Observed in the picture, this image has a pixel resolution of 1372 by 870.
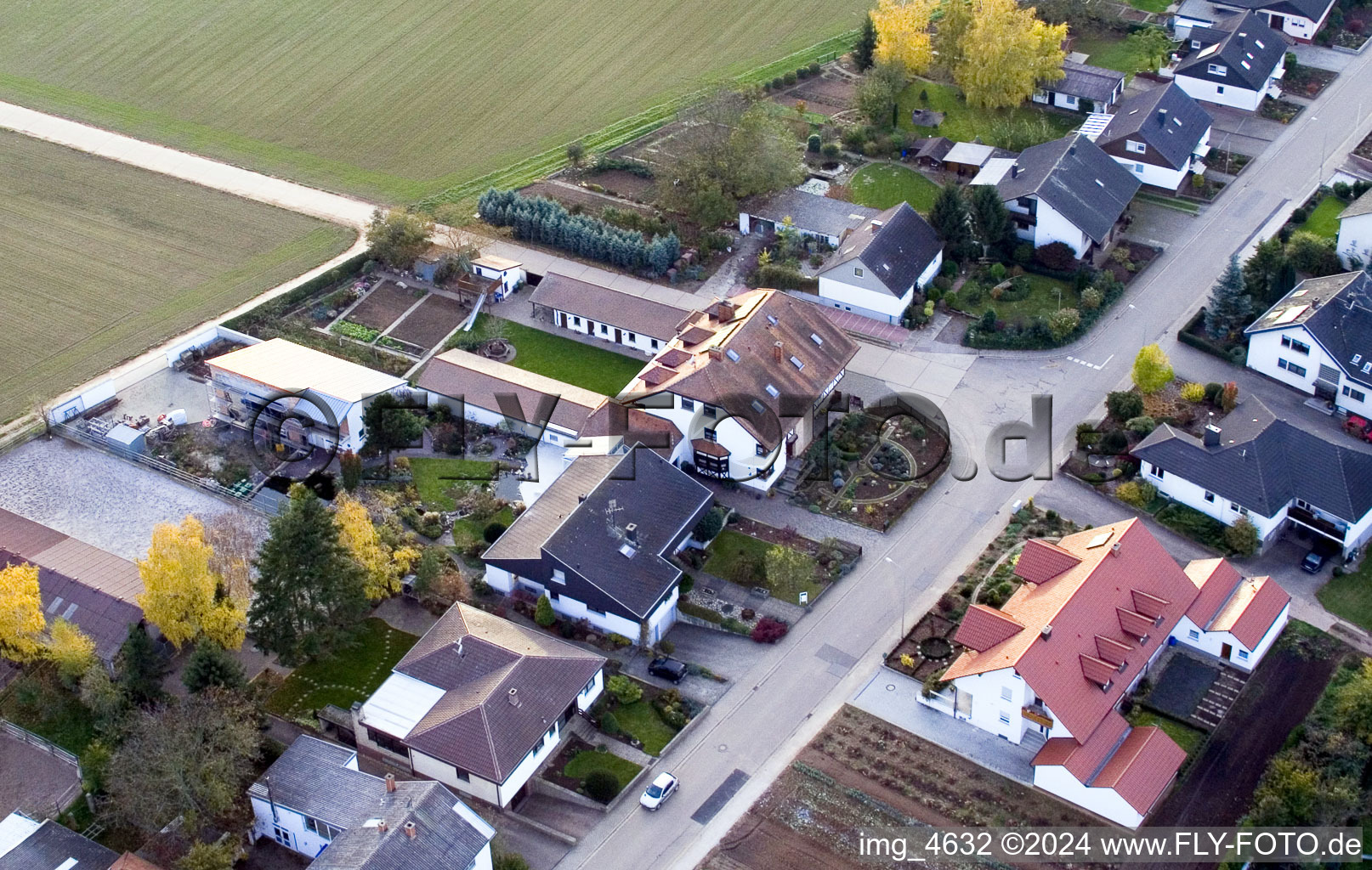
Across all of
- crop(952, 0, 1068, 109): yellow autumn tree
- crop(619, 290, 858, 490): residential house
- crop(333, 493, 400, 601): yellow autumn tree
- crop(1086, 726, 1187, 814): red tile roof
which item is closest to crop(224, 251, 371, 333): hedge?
crop(619, 290, 858, 490): residential house

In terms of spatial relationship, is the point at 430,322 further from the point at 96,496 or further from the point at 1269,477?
the point at 1269,477

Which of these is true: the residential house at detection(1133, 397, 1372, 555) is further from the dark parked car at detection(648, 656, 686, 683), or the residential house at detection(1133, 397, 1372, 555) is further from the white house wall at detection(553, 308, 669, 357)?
the white house wall at detection(553, 308, 669, 357)

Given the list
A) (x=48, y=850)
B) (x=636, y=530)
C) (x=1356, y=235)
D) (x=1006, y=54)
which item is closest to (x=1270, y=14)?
(x=1006, y=54)

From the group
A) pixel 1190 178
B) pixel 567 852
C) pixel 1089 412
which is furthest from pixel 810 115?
pixel 567 852

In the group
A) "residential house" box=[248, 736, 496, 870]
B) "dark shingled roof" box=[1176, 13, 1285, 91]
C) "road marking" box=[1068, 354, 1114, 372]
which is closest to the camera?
"residential house" box=[248, 736, 496, 870]

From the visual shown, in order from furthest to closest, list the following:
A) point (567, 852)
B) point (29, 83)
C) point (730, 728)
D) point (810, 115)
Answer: point (29, 83) < point (810, 115) < point (730, 728) < point (567, 852)

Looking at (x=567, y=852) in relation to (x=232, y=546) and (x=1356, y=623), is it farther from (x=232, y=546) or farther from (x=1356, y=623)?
(x=1356, y=623)

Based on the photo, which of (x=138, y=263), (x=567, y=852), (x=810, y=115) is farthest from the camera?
(x=810, y=115)
